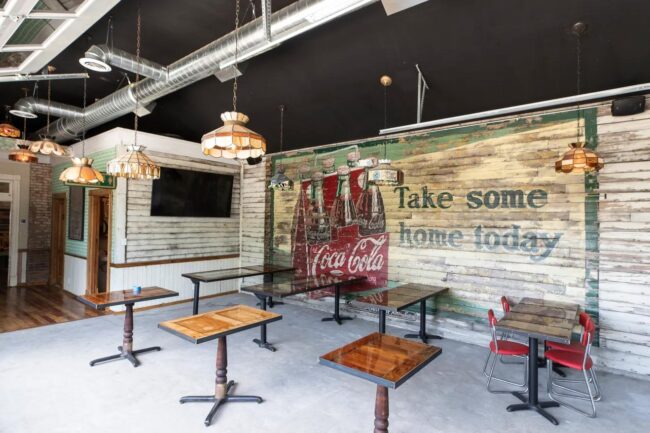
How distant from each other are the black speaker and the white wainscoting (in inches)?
284

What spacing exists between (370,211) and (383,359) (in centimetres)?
391

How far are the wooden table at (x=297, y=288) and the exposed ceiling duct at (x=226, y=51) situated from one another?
3.07 metres

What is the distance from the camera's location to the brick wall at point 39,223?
879 centimetres

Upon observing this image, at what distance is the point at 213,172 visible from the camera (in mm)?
7961

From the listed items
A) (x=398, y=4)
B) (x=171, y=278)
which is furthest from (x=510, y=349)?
(x=171, y=278)

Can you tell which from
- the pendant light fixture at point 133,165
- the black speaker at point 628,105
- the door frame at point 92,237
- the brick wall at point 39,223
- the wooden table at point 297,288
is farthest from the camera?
the brick wall at point 39,223

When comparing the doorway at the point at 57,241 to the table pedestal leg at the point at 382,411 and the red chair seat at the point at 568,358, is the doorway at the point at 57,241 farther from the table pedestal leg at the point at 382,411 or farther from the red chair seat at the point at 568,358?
the red chair seat at the point at 568,358

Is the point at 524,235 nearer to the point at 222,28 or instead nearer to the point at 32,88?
the point at 222,28

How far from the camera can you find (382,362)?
2.62 metres

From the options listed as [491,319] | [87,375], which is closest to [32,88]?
[87,375]

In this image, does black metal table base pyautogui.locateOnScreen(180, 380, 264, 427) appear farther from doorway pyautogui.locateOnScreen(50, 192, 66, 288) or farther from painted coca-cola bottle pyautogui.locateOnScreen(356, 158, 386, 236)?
doorway pyautogui.locateOnScreen(50, 192, 66, 288)

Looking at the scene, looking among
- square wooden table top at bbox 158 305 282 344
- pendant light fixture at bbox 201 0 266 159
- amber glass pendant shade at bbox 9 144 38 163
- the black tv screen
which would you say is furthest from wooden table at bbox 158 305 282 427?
amber glass pendant shade at bbox 9 144 38 163

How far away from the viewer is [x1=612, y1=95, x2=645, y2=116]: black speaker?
13.4 ft

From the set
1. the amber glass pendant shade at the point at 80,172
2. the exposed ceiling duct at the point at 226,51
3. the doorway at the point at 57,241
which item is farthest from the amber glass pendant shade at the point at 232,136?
the doorway at the point at 57,241
